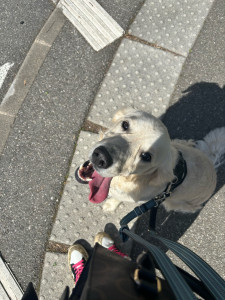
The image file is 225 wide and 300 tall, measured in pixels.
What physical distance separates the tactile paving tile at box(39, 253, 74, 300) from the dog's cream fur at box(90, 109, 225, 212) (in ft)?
3.76

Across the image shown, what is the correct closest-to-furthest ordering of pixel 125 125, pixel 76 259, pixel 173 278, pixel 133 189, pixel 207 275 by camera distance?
pixel 173 278
pixel 207 275
pixel 125 125
pixel 133 189
pixel 76 259

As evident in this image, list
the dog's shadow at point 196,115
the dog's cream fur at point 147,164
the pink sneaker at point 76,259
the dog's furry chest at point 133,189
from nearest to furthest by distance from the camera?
1. the dog's cream fur at point 147,164
2. the dog's furry chest at point 133,189
3. the pink sneaker at point 76,259
4. the dog's shadow at point 196,115

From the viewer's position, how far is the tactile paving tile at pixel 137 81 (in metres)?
3.29

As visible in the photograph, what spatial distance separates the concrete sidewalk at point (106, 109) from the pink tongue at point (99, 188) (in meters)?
0.70

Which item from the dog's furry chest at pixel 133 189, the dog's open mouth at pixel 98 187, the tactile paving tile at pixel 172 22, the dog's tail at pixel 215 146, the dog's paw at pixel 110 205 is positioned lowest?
the dog's paw at pixel 110 205

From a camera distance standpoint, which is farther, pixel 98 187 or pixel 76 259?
pixel 76 259

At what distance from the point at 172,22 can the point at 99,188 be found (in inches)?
103

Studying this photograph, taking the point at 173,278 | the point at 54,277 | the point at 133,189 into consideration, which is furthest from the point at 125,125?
the point at 54,277

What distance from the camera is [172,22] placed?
11.7 feet

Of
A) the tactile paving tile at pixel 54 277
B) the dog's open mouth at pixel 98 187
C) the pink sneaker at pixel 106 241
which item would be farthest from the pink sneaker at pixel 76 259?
the dog's open mouth at pixel 98 187

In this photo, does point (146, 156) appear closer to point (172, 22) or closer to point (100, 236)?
point (100, 236)

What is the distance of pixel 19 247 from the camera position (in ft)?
9.54

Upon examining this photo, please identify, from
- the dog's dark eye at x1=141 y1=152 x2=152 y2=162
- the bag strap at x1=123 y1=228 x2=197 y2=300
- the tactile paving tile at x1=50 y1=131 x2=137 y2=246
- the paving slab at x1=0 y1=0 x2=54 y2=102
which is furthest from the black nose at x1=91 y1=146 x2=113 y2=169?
the paving slab at x1=0 y1=0 x2=54 y2=102

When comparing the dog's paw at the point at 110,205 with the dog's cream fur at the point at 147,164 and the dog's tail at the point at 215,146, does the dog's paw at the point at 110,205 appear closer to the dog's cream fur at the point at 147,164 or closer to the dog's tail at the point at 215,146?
the dog's cream fur at the point at 147,164
